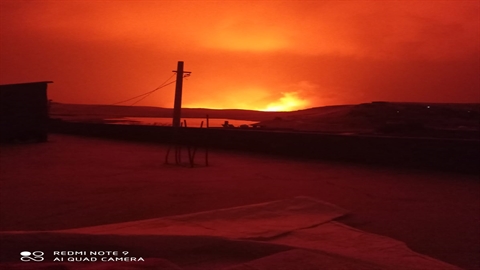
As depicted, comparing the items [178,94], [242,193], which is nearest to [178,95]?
[178,94]

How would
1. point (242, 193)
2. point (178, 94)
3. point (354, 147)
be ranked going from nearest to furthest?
point (242, 193)
point (354, 147)
point (178, 94)

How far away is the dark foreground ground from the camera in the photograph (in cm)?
782

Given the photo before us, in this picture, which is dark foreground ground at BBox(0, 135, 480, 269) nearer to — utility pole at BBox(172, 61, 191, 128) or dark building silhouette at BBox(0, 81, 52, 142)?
utility pole at BBox(172, 61, 191, 128)

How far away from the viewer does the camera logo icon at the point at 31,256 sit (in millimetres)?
5715

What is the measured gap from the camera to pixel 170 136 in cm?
2478

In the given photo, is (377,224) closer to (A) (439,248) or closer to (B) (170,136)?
(A) (439,248)

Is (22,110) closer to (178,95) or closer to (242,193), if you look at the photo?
(178,95)

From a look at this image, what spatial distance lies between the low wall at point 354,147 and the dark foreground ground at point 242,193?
51 centimetres

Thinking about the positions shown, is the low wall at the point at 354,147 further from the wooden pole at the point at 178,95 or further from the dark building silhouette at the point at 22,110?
the dark building silhouette at the point at 22,110

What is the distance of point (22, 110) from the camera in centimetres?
2505

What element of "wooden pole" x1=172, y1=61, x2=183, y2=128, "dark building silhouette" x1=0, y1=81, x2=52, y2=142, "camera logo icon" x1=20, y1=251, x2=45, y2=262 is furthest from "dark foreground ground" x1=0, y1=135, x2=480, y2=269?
"dark building silhouette" x1=0, y1=81, x2=52, y2=142

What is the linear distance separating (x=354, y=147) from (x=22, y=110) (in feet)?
51.8

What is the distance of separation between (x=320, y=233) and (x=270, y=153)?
1202 centimetres

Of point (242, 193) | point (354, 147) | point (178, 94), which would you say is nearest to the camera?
point (242, 193)
